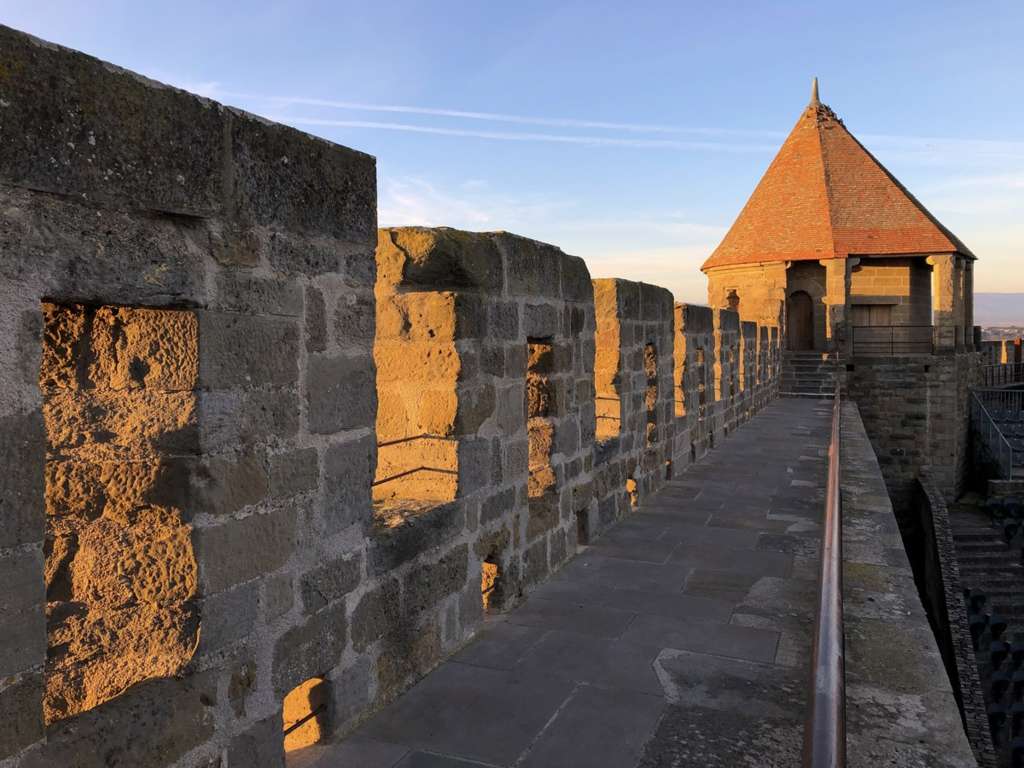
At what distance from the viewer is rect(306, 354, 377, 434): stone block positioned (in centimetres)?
283

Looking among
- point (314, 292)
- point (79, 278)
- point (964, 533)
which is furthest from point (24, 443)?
point (964, 533)

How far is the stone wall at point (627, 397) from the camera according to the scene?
6.19 m

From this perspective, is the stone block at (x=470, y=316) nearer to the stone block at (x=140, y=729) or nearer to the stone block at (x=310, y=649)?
the stone block at (x=310, y=649)

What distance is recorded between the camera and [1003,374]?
2986 cm

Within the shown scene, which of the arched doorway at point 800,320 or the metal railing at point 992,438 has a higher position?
the arched doorway at point 800,320

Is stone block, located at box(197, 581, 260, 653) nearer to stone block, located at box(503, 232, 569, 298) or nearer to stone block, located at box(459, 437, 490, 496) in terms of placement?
stone block, located at box(459, 437, 490, 496)

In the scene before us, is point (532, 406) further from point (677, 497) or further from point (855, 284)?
point (855, 284)

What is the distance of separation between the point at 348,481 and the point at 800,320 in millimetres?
25501

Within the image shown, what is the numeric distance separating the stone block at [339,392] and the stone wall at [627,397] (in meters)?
2.87

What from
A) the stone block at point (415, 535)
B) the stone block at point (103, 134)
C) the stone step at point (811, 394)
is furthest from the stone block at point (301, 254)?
the stone step at point (811, 394)

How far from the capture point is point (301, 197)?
273cm

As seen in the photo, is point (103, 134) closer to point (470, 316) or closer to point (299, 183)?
point (299, 183)

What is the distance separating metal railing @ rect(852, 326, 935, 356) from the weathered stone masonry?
23845 millimetres

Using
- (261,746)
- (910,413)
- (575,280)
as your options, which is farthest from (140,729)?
(910,413)
